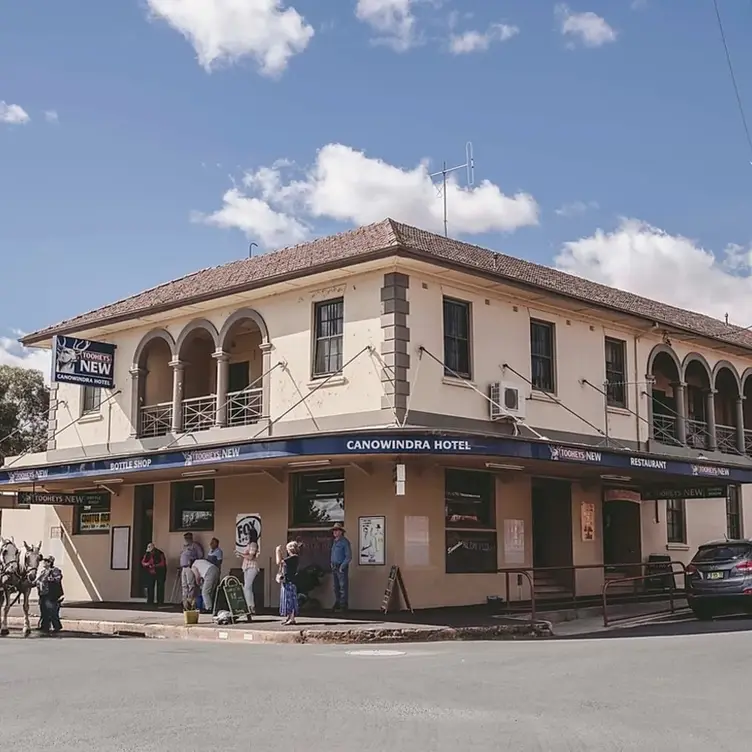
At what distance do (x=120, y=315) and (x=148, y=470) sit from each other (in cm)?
500

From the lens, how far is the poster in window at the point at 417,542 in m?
20.3

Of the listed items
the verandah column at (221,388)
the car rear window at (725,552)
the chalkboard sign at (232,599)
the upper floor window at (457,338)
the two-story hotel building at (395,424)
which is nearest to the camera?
the chalkboard sign at (232,599)

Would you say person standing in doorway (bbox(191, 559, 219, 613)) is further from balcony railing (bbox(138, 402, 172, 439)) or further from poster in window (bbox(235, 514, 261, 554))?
balcony railing (bbox(138, 402, 172, 439))

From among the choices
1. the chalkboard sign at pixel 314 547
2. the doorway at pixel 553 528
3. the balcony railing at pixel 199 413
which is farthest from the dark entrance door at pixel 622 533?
the balcony railing at pixel 199 413

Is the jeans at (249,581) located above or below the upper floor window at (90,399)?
below

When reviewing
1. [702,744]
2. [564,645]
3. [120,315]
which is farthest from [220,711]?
[120,315]

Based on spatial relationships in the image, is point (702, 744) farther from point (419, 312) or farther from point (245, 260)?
point (245, 260)

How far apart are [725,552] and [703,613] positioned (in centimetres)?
127

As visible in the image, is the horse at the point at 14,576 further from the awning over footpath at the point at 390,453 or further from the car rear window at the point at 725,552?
the car rear window at the point at 725,552

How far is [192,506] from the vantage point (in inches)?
966

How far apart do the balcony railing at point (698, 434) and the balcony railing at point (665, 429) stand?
68 cm

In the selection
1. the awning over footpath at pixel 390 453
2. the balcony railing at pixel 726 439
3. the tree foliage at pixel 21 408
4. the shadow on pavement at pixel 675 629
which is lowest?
the shadow on pavement at pixel 675 629

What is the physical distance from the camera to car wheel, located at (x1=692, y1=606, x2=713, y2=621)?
66.4ft

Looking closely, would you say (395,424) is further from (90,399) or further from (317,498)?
(90,399)
